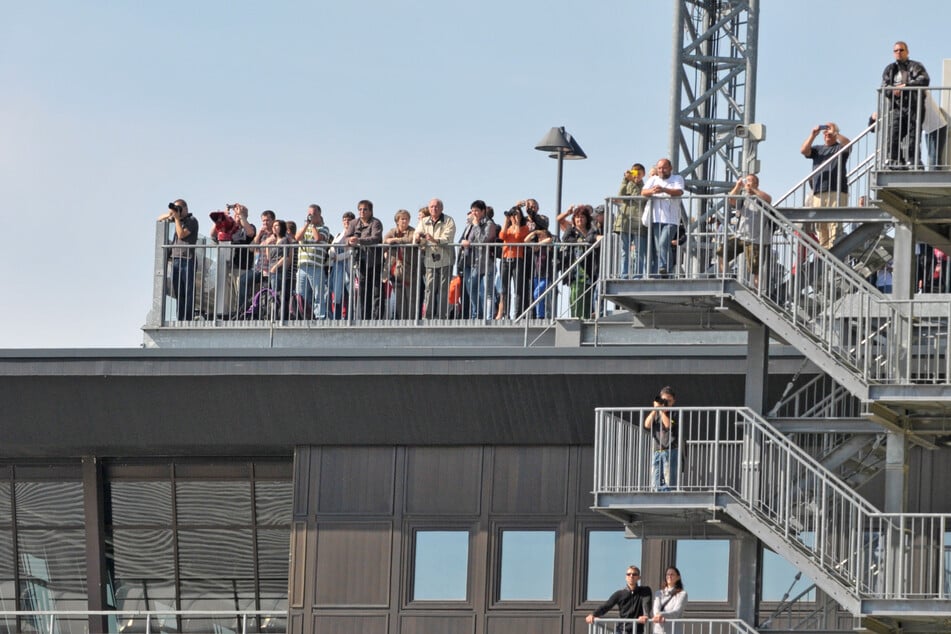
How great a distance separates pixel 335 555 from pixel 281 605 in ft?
6.73

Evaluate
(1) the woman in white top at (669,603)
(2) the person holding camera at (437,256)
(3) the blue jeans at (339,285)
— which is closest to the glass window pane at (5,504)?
(3) the blue jeans at (339,285)

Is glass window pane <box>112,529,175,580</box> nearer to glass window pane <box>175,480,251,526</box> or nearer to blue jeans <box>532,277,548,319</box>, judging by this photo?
glass window pane <box>175,480,251,526</box>

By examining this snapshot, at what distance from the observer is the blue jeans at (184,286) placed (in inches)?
1510

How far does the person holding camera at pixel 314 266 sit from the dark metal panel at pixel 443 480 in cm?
247

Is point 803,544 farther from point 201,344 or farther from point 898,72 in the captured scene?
point 201,344

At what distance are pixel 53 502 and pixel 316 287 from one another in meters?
5.74

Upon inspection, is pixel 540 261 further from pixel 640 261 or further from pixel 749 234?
pixel 749 234

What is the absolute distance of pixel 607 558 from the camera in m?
37.2

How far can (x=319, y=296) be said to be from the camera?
38.0m

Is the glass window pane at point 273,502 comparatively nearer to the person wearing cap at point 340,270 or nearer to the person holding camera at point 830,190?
the person wearing cap at point 340,270

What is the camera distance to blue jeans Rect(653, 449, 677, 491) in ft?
108

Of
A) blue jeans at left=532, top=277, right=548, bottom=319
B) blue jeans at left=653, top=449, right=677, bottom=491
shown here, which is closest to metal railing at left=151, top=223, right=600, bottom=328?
blue jeans at left=532, top=277, right=548, bottom=319

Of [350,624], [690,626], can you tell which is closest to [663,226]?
[690,626]

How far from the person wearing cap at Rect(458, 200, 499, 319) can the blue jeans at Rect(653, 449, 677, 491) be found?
16.9 feet
